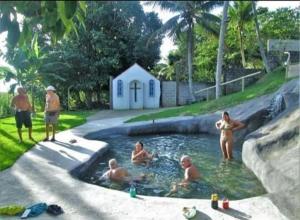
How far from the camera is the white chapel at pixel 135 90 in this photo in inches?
1152

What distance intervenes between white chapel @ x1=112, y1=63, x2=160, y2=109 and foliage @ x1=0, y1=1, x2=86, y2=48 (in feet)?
87.4

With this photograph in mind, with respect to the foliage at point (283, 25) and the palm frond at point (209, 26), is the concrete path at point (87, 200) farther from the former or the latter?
the foliage at point (283, 25)

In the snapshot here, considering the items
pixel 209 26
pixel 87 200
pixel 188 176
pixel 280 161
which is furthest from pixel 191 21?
pixel 87 200

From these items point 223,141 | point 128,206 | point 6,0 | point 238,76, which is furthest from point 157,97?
point 6,0

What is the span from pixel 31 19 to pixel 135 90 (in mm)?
27088

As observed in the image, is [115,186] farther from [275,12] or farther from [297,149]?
[275,12]

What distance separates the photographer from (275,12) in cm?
3741

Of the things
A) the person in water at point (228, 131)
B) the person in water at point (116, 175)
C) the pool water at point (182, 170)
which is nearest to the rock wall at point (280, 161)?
the pool water at point (182, 170)

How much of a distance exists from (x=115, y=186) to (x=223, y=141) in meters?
4.50

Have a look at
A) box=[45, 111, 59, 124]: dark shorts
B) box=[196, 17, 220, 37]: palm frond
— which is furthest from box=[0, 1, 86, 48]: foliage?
box=[196, 17, 220, 37]: palm frond

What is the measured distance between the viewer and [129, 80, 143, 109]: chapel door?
96.7ft

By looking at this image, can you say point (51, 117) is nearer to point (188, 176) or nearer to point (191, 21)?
point (188, 176)

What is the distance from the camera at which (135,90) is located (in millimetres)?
29516

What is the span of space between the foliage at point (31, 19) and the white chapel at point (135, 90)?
2665 cm
